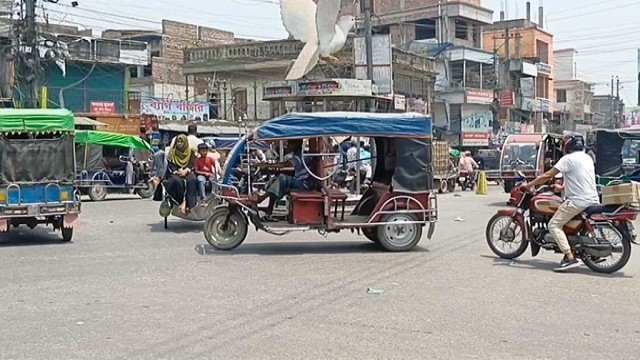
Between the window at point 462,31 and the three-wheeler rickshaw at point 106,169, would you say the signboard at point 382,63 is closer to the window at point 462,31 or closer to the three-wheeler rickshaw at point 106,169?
the three-wheeler rickshaw at point 106,169

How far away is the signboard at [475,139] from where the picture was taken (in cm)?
4925

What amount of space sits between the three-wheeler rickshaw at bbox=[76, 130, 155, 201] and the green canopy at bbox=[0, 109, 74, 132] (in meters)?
11.0

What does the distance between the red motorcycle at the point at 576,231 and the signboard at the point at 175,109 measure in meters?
24.9

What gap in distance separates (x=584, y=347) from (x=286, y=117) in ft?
21.6

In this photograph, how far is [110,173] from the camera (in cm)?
2627

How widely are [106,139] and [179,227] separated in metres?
10.8

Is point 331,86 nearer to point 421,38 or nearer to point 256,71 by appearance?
point 256,71

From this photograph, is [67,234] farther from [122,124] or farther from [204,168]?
[122,124]

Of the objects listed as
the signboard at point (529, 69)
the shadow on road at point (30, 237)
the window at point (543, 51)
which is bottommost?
the shadow on road at point (30, 237)

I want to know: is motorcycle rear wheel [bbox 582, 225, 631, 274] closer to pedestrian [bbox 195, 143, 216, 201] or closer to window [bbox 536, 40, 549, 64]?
pedestrian [bbox 195, 143, 216, 201]

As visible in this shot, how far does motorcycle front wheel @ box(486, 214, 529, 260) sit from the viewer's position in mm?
11188

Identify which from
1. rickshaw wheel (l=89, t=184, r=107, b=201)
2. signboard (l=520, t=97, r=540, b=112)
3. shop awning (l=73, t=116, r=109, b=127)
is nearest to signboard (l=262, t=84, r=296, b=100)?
rickshaw wheel (l=89, t=184, r=107, b=201)

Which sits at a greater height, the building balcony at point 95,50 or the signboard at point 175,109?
the building balcony at point 95,50

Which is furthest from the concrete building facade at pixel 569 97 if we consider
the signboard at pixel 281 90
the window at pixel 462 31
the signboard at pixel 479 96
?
the signboard at pixel 281 90
